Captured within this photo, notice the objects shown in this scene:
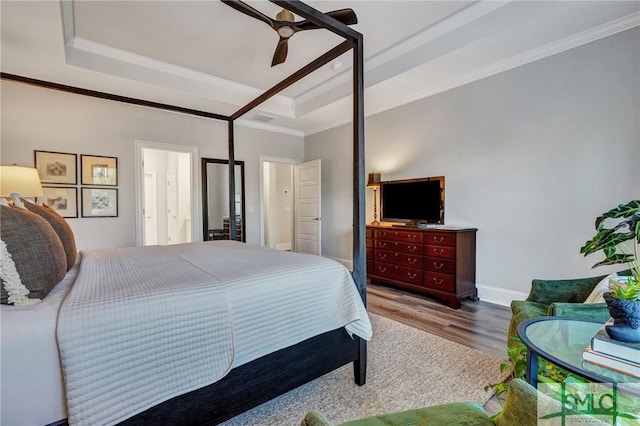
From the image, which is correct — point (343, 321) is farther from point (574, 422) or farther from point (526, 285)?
point (526, 285)

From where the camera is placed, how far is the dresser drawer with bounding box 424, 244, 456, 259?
10.8 feet

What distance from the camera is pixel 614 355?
98 centimetres

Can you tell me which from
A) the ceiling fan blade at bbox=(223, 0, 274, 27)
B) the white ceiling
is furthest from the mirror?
the ceiling fan blade at bbox=(223, 0, 274, 27)

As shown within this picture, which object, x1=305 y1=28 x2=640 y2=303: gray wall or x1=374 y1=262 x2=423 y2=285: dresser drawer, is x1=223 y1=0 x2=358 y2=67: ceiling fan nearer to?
x1=305 y1=28 x2=640 y2=303: gray wall

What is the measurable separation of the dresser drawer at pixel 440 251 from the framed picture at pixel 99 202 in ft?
13.6

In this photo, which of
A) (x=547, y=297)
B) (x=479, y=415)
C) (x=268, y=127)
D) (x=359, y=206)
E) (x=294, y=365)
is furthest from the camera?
(x=268, y=127)

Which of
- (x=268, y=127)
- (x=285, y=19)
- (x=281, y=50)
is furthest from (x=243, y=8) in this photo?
(x=268, y=127)

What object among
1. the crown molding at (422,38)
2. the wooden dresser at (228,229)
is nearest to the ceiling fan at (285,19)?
the crown molding at (422,38)

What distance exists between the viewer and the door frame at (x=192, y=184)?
423cm

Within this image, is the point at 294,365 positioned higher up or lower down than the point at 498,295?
higher up

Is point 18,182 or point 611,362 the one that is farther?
point 18,182

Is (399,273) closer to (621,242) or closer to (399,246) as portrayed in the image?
(399,246)

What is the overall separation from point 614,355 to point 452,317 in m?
2.14

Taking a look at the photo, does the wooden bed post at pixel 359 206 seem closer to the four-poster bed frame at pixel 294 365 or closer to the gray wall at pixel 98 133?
the four-poster bed frame at pixel 294 365
